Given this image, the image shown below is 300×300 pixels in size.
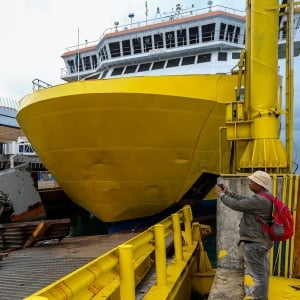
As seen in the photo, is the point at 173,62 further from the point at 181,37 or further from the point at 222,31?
the point at 222,31

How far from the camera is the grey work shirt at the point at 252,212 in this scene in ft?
11.0

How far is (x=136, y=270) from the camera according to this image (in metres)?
4.33

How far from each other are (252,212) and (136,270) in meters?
1.64

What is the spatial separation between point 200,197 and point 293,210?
4.71 m

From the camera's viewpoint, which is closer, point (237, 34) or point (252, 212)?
point (252, 212)

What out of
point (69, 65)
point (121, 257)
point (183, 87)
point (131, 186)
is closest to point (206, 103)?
point (183, 87)

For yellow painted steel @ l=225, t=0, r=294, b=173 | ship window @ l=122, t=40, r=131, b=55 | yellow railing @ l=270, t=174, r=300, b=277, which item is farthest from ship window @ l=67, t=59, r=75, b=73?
yellow railing @ l=270, t=174, r=300, b=277

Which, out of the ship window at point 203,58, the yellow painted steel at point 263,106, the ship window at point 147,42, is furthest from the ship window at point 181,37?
the yellow painted steel at point 263,106

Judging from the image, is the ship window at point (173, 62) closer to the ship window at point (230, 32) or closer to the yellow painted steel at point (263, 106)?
the ship window at point (230, 32)

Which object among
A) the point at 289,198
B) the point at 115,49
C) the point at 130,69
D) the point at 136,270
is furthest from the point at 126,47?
the point at 136,270

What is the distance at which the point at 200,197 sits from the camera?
30.4ft

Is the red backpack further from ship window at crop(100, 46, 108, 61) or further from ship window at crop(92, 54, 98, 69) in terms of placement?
ship window at crop(92, 54, 98, 69)

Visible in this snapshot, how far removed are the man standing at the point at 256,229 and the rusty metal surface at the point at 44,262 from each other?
2.22 meters

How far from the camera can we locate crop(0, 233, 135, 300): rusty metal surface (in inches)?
166
